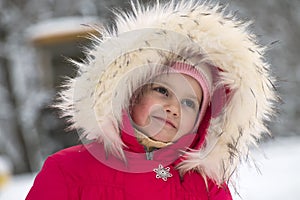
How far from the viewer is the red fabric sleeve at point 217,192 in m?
2.47

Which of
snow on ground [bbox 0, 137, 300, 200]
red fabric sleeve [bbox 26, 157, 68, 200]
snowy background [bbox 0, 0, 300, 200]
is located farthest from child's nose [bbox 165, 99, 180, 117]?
snowy background [bbox 0, 0, 300, 200]

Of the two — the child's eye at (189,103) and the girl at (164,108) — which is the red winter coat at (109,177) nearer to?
the girl at (164,108)

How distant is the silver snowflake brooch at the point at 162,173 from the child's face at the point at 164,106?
11 cm

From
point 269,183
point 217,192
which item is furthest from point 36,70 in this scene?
point 217,192

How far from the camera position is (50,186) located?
2.20m

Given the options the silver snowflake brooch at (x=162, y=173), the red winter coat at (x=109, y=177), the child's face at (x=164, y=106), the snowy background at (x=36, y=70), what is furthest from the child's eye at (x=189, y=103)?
the snowy background at (x=36, y=70)

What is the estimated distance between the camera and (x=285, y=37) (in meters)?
11.0

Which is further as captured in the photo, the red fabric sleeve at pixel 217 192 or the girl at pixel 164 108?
the red fabric sleeve at pixel 217 192

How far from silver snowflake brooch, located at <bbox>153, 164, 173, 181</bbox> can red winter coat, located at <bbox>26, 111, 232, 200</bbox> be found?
11mm

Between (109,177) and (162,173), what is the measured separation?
8.4 inches

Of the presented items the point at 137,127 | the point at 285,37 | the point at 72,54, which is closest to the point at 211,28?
the point at 137,127

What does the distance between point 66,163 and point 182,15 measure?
70 cm

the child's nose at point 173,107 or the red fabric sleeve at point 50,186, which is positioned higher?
the child's nose at point 173,107

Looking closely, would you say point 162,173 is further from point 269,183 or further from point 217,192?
point 269,183
